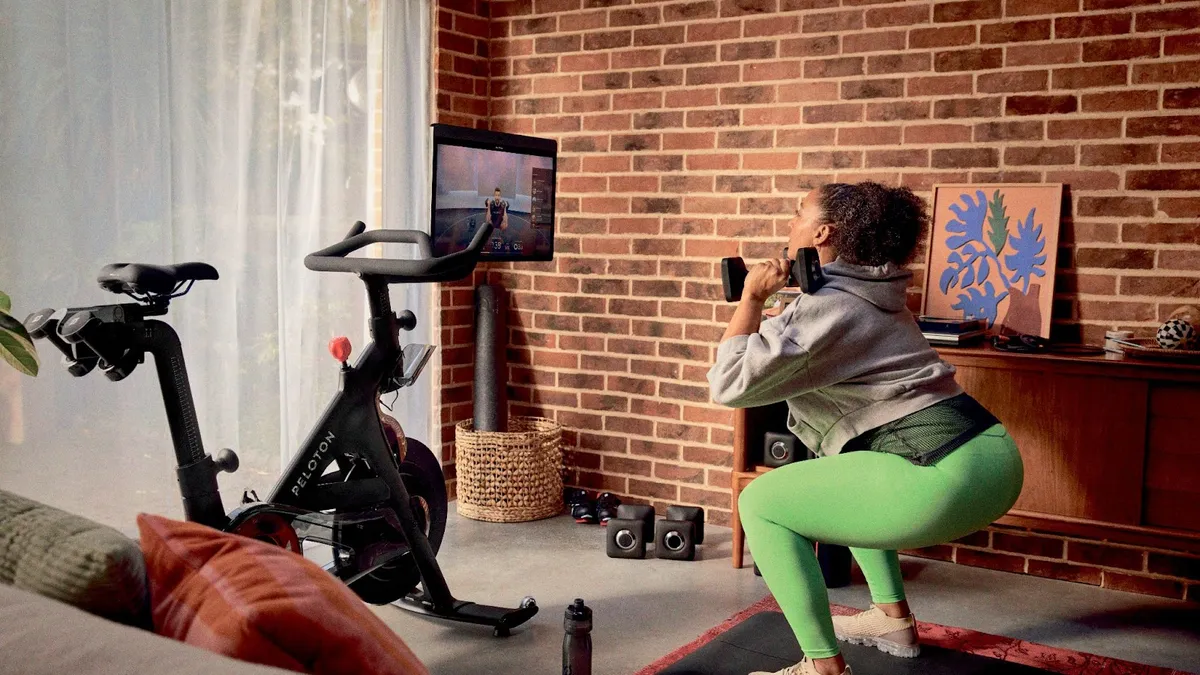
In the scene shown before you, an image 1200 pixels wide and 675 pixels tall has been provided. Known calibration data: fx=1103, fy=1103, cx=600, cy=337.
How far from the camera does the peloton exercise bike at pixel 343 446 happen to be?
2.51 metres

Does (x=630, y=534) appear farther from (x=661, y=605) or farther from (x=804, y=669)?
(x=804, y=669)

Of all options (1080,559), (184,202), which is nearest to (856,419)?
(1080,559)

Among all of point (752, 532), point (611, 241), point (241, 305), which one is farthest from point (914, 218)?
point (241, 305)

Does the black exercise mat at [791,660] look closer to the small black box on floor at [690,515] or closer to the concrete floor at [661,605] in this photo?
the concrete floor at [661,605]

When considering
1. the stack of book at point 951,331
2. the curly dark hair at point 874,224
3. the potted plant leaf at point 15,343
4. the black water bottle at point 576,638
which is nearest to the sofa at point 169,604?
the potted plant leaf at point 15,343

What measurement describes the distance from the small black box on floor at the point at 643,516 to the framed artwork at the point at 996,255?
119 cm

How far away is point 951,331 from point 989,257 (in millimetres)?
388

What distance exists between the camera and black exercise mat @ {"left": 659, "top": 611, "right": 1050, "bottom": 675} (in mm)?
2836

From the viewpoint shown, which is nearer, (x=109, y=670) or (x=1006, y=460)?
(x=109, y=670)

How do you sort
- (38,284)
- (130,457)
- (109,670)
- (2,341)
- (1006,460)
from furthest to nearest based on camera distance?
(130,457), (38,284), (1006,460), (2,341), (109,670)

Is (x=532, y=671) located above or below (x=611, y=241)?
below

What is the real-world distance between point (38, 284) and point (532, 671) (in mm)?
1757

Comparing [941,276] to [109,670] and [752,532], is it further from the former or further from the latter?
[109,670]

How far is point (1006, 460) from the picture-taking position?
255cm
